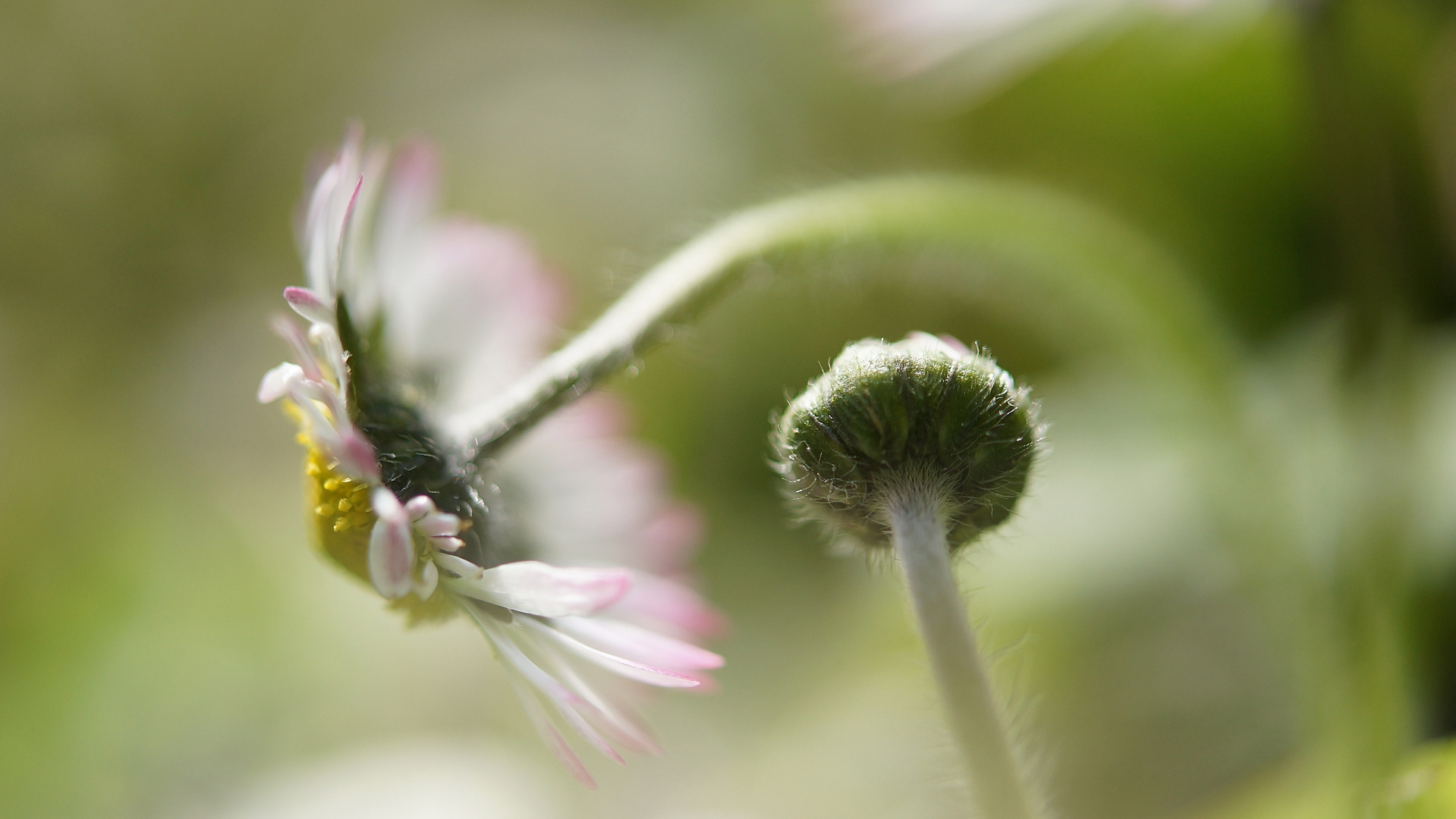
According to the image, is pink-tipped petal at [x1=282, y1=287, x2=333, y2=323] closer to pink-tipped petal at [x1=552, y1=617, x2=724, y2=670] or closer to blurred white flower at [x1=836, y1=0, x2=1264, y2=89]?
pink-tipped petal at [x1=552, y1=617, x2=724, y2=670]

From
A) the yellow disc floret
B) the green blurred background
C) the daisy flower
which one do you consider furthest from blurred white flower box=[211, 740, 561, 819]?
the yellow disc floret

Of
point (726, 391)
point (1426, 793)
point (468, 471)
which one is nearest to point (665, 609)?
point (468, 471)

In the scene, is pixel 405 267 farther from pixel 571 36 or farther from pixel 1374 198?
pixel 571 36

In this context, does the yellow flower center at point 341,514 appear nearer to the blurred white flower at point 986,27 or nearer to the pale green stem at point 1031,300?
the pale green stem at point 1031,300

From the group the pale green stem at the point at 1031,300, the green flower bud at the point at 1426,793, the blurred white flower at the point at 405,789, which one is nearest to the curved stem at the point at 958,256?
the pale green stem at the point at 1031,300

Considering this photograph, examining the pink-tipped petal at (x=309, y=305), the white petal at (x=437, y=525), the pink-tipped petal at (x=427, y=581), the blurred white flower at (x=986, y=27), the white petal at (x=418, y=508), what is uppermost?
the blurred white flower at (x=986, y=27)

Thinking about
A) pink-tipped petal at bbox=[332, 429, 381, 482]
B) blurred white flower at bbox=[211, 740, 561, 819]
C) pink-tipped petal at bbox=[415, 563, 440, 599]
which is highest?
blurred white flower at bbox=[211, 740, 561, 819]

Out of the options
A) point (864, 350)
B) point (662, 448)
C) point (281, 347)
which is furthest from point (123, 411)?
point (864, 350)
